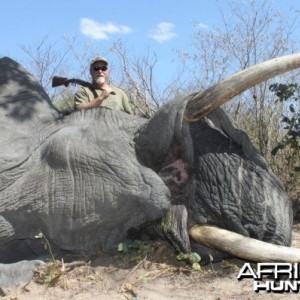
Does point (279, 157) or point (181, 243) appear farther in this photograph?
point (279, 157)

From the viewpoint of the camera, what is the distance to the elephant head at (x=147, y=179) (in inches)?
150

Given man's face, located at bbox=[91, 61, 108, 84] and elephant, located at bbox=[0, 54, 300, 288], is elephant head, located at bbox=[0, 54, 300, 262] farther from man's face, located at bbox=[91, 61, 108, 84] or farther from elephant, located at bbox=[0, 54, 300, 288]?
man's face, located at bbox=[91, 61, 108, 84]

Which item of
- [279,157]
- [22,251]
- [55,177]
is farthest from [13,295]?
[279,157]

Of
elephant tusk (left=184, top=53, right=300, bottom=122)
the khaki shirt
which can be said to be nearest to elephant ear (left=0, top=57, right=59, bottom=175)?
the khaki shirt

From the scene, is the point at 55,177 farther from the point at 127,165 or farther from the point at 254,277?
the point at 254,277

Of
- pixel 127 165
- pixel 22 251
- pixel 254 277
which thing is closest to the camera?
pixel 254 277

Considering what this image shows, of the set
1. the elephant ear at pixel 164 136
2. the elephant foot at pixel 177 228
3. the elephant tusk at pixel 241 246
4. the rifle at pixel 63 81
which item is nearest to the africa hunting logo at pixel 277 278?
the elephant tusk at pixel 241 246

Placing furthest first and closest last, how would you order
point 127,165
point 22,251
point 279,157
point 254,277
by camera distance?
point 279,157 < point 22,251 < point 127,165 < point 254,277

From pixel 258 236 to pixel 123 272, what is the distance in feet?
3.39

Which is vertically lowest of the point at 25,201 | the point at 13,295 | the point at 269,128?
the point at 13,295

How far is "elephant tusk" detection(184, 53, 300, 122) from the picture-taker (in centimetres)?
369

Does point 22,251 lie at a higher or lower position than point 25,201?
lower

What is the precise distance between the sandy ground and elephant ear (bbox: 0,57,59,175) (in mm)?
806

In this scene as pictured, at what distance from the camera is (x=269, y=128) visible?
29.2 feet
